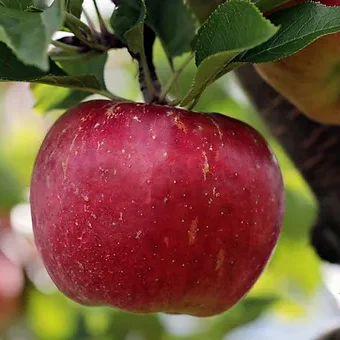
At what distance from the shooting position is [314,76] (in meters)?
0.64

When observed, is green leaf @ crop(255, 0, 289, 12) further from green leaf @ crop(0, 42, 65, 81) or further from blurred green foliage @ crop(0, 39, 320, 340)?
blurred green foliage @ crop(0, 39, 320, 340)

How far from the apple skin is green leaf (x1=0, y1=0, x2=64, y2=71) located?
123 mm

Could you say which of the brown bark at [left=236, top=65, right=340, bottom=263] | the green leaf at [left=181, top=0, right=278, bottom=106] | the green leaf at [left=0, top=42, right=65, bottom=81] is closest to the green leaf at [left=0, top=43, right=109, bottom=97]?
the green leaf at [left=0, top=42, right=65, bottom=81]

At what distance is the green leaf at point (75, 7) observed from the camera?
0.54m

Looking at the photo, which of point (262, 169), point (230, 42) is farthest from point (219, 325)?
point (230, 42)

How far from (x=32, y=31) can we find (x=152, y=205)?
159 millimetres

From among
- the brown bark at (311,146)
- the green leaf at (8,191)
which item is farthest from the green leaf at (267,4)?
the green leaf at (8,191)

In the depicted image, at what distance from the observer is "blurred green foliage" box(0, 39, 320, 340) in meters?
1.23

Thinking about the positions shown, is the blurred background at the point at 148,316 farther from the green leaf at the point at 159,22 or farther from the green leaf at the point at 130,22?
the green leaf at the point at 130,22

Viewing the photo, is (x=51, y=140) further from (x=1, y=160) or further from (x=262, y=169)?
(x=1, y=160)

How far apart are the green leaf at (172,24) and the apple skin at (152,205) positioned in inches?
4.4

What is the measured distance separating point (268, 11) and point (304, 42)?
63mm

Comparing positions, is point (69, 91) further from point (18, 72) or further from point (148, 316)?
point (148, 316)

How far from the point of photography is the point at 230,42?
49cm
